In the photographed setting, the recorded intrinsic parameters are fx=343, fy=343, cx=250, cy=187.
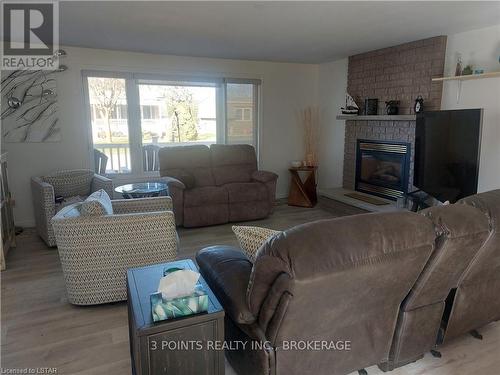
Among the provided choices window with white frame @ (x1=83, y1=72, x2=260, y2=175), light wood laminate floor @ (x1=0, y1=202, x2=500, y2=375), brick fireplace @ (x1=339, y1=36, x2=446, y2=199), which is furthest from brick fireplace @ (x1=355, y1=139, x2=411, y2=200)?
light wood laminate floor @ (x1=0, y1=202, x2=500, y2=375)

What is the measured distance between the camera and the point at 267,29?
3439 millimetres

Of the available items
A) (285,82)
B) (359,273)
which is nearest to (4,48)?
(285,82)

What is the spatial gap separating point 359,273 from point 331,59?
15.4 ft

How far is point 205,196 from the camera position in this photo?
14.2 feet

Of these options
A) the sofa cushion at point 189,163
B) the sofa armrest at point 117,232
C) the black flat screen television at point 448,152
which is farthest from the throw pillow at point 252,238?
the sofa cushion at point 189,163

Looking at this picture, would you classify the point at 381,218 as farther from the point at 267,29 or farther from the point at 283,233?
the point at 267,29

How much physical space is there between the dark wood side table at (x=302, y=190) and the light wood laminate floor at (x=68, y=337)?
10.8 ft

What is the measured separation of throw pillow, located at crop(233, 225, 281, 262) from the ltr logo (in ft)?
8.10

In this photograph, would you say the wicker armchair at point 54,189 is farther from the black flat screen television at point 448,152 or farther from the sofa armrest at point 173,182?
the black flat screen television at point 448,152

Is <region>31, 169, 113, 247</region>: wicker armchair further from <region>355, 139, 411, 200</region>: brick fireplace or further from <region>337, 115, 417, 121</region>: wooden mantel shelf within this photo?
<region>355, 139, 411, 200</region>: brick fireplace

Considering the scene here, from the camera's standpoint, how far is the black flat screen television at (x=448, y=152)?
298 cm

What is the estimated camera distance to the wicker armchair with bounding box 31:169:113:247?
3.43 m

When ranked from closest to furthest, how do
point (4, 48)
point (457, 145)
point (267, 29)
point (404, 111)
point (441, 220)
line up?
point (441, 220), point (457, 145), point (267, 29), point (4, 48), point (404, 111)

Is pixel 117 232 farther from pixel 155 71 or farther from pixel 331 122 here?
pixel 331 122
